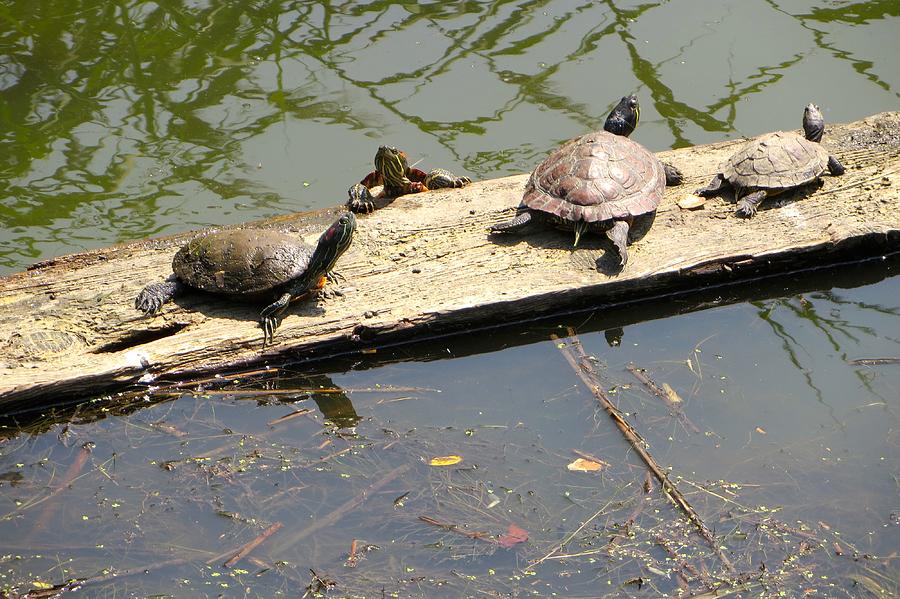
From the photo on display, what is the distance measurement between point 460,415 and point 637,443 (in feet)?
2.67

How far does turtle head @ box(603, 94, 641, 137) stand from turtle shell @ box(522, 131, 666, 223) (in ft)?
2.02

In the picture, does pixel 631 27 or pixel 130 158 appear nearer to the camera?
pixel 130 158

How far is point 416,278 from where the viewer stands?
462 centimetres

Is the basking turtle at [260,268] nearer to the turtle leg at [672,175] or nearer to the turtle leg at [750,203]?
the turtle leg at [672,175]

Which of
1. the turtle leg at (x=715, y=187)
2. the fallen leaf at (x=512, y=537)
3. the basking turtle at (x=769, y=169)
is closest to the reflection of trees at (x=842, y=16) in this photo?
the basking turtle at (x=769, y=169)

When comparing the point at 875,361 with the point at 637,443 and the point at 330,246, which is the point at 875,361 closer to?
the point at 637,443

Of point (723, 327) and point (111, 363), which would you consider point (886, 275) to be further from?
point (111, 363)

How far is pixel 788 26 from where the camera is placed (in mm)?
7641

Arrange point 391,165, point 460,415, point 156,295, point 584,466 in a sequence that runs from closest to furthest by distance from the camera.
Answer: point 584,466 < point 460,415 < point 156,295 < point 391,165

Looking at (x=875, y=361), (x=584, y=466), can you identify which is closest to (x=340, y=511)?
(x=584, y=466)

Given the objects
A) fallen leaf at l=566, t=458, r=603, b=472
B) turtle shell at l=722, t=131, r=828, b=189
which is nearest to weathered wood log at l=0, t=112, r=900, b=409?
turtle shell at l=722, t=131, r=828, b=189

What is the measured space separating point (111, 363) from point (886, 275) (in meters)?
4.07

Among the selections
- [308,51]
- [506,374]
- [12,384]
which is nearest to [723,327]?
[506,374]

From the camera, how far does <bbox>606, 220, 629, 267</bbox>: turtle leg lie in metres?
4.57
